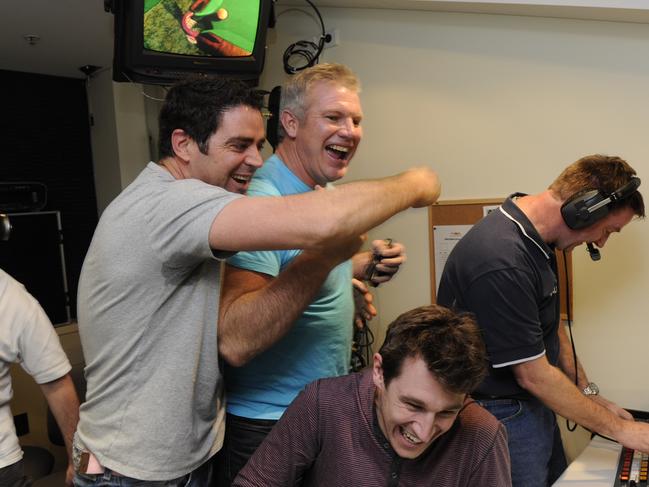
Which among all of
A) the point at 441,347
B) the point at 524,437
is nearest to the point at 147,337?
the point at 441,347

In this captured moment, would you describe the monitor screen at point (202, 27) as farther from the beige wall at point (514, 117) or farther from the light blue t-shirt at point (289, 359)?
the light blue t-shirt at point (289, 359)

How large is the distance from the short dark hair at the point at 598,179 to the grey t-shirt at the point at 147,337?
1058 millimetres

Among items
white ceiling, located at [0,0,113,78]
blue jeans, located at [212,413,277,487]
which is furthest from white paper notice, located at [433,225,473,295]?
white ceiling, located at [0,0,113,78]

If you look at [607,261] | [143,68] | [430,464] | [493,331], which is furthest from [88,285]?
[607,261]

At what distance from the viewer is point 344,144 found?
141 centimetres

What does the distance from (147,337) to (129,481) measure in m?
0.28

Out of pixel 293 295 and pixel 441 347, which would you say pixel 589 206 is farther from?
pixel 293 295

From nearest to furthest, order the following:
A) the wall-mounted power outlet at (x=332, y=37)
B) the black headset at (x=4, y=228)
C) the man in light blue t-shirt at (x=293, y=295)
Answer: the man in light blue t-shirt at (x=293, y=295) → the black headset at (x=4, y=228) → the wall-mounted power outlet at (x=332, y=37)

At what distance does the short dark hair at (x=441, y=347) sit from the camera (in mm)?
1041

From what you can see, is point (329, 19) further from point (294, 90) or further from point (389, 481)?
point (389, 481)

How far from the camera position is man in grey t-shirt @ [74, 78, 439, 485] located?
33.4 inches

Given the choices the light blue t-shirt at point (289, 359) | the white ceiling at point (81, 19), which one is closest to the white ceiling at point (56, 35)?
the white ceiling at point (81, 19)

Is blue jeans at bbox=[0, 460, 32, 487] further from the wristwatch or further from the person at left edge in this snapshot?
the wristwatch

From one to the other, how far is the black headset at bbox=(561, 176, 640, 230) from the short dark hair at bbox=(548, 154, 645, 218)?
0.04 ft
